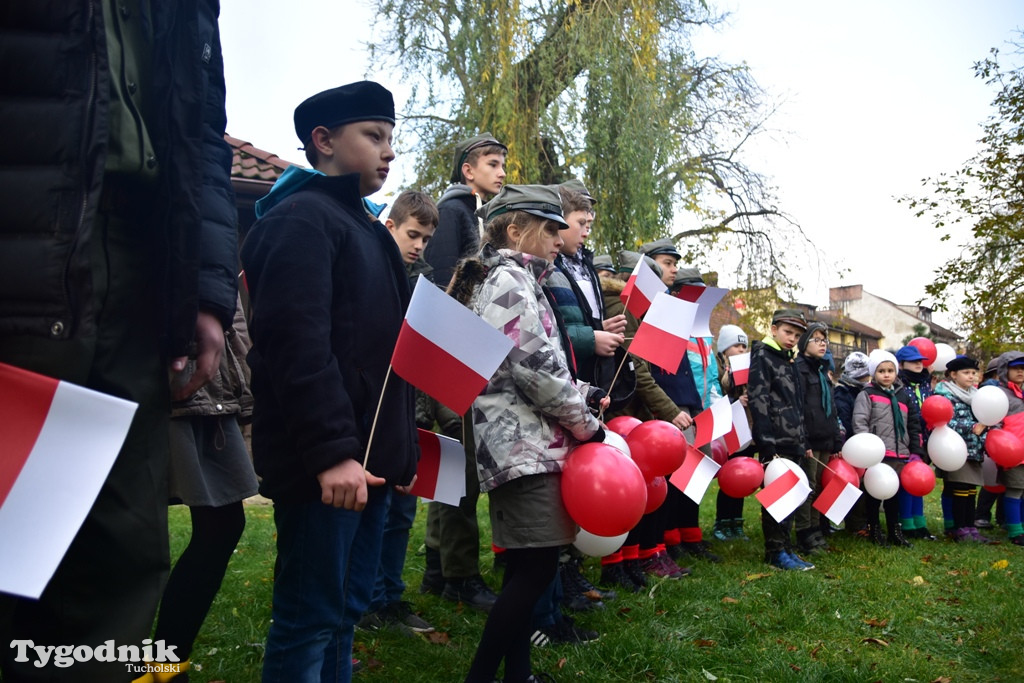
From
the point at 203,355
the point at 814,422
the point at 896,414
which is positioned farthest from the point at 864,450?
the point at 203,355

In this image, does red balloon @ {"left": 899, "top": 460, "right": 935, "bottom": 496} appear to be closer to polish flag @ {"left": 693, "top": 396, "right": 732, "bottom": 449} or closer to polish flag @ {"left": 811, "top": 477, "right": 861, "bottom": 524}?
polish flag @ {"left": 811, "top": 477, "right": 861, "bottom": 524}

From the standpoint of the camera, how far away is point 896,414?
288 inches

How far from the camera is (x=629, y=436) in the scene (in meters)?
4.04

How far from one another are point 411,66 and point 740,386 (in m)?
8.05

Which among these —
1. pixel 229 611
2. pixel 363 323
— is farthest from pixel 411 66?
pixel 363 323

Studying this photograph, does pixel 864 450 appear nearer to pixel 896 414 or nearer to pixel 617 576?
pixel 896 414

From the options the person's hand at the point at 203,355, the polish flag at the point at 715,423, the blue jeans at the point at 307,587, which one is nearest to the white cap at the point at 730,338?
the polish flag at the point at 715,423

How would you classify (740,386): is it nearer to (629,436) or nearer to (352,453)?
(629,436)

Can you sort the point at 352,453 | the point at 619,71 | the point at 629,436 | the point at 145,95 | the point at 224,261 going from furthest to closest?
the point at 619,71, the point at 629,436, the point at 352,453, the point at 224,261, the point at 145,95

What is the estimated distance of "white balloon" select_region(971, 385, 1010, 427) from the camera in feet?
25.0

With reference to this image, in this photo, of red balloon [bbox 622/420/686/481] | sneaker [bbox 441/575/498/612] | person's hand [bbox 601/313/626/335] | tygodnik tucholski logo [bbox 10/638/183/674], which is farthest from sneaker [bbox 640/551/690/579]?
tygodnik tucholski logo [bbox 10/638/183/674]

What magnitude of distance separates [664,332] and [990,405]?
16.2 feet

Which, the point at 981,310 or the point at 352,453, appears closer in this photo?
the point at 352,453

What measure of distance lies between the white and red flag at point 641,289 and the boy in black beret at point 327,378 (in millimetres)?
2244
